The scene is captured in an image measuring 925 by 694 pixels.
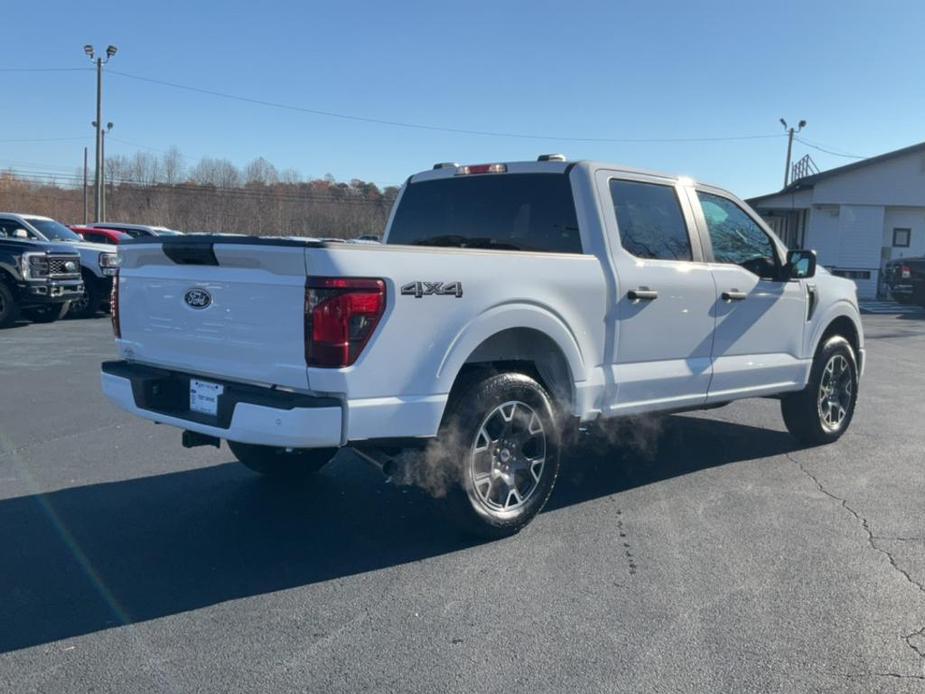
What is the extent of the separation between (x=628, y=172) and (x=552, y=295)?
129 cm

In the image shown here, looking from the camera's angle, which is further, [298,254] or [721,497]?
[721,497]

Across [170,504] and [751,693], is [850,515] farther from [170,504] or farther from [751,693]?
[170,504]

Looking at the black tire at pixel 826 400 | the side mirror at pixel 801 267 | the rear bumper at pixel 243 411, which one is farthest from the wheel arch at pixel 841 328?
the rear bumper at pixel 243 411

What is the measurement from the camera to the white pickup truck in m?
3.90

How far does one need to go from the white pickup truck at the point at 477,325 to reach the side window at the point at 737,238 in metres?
0.02

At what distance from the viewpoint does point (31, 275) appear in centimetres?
1509

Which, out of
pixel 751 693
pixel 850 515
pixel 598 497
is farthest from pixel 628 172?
pixel 751 693

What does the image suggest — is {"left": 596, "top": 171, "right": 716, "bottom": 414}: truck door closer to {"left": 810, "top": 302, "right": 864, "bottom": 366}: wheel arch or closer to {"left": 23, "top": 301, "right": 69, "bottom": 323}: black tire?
{"left": 810, "top": 302, "right": 864, "bottom": 366}: wheel arch

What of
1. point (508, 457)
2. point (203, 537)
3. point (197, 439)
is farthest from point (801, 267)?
point (203, 537)

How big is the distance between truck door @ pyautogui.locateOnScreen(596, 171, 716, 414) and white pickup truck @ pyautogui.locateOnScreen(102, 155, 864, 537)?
0.01 m

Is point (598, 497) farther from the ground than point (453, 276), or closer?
closer

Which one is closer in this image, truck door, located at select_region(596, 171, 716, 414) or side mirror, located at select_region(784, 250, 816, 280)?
truck door, located at select_region(596, 171, 716, 414)

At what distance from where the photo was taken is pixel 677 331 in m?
5.52

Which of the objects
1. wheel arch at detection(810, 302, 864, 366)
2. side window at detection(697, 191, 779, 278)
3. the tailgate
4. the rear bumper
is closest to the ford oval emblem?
the tailgate
